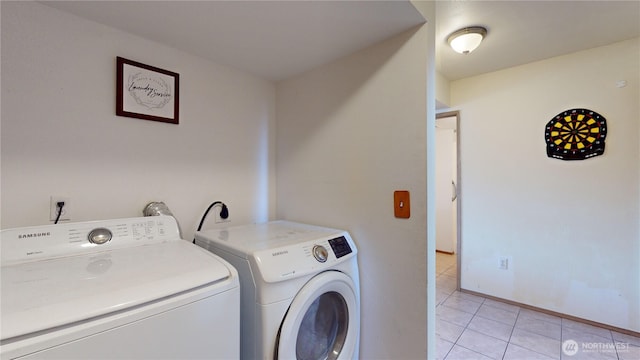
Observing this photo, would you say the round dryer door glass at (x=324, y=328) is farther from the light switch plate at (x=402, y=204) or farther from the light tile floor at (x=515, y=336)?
the light tile floor at (x=515, y=336)

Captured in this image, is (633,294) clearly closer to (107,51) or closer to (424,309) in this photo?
(424,309)

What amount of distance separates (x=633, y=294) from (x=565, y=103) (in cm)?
159

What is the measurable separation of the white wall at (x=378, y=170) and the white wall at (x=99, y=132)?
58cm

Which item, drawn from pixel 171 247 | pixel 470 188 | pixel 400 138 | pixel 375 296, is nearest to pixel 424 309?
pixel 375 296

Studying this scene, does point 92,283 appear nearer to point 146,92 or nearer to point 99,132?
point 99,132

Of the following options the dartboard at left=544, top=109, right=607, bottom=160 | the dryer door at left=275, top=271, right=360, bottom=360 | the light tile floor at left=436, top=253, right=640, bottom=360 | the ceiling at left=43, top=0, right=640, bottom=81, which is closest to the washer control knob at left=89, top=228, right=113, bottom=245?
the dryer door at left=275, top=271, right=360, bottom=360

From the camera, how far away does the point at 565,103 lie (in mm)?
2281

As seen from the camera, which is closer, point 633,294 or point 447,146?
point 633,294

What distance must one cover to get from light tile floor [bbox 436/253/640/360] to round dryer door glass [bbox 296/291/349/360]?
37.3 inches

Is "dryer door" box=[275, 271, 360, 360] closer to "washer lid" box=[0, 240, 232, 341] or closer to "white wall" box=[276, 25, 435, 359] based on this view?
"white wall" box=[276, 25, 435, 359]

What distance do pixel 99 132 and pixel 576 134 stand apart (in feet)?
11.1

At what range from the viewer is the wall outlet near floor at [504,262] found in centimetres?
257

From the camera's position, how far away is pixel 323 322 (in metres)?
1.35

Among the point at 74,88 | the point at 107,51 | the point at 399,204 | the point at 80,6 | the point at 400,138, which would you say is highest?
the point at 80,6
